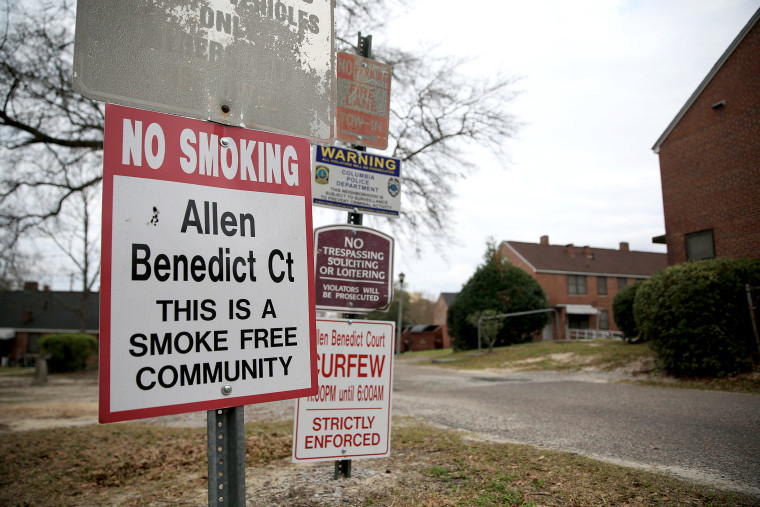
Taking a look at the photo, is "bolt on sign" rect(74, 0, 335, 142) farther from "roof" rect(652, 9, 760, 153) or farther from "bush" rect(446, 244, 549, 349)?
"bush" rect(446, 244, 549, 349)

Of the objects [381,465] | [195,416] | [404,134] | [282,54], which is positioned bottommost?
[195,416]

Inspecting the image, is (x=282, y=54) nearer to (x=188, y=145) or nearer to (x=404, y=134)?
(x=188, y=145)

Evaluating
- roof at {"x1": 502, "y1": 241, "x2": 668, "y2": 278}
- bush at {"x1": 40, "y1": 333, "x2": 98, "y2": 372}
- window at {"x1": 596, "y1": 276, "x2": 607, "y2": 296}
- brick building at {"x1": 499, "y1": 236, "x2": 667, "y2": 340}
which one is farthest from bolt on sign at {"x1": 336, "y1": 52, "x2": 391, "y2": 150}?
window at {"x1": 596, "y1": 276, "x2": 607, "y2": 296}

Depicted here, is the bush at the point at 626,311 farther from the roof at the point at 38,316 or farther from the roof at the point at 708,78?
the roof at the point at 38,316

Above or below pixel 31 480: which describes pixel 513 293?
above

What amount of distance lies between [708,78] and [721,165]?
279 cm

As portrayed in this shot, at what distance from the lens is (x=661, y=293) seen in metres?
10.5

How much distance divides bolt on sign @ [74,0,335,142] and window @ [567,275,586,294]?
3920 centimetres

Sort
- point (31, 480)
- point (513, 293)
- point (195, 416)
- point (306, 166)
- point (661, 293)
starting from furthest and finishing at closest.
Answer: point (513, 293) → point (661, 293) → point (195, 416) → point (31, 480) → point (306, 166)

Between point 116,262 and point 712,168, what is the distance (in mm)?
17530

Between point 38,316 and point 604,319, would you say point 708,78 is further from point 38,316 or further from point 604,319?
point 38,316

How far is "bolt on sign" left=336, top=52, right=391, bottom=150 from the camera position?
169 inches

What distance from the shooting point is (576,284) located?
38781 mm

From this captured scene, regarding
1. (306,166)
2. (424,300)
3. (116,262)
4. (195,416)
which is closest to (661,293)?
(195,416)
